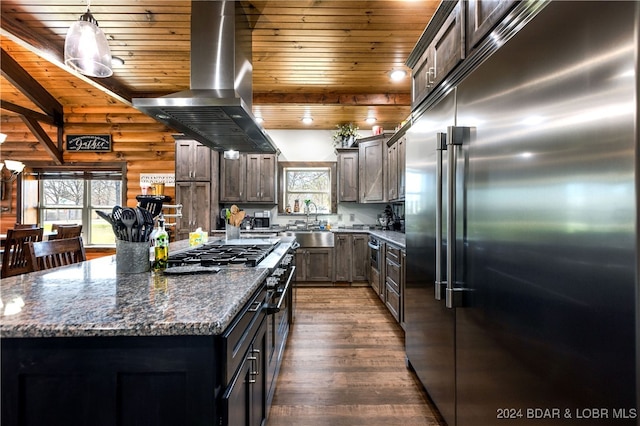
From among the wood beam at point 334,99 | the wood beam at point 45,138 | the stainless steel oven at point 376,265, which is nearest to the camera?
the stainless steel oven at point 376,265

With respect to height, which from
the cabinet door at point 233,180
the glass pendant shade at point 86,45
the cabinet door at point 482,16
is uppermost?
the glass pendant shade at point 86,45

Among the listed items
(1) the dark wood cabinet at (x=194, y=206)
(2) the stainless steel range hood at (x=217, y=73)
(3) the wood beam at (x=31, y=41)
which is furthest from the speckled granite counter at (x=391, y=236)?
(3) the wood beam at (x=31, y=41)

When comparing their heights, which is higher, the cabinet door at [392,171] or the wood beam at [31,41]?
the wood beam at [31,41]

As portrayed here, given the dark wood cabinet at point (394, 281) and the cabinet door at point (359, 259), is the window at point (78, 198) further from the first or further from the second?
the dark wood cabinet at point (394, 281)

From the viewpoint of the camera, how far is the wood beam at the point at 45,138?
207 inches

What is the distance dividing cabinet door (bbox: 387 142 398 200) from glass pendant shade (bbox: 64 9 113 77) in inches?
147

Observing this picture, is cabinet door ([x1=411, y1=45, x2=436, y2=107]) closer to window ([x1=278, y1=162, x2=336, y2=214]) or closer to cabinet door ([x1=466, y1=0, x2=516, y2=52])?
cabinet door ([x1=466, y1=0, x2=516, y2=52])

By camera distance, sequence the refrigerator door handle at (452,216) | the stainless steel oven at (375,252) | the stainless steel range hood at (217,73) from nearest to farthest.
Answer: the refrigerator door handle at (452,216) → the stainless steel range hood at (217,73) → the stainless steel oven at (375,252)

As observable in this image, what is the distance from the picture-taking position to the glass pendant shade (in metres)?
1.91

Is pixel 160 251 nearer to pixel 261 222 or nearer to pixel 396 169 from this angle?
pixel 396 169

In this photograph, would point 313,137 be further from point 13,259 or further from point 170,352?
point 170,352

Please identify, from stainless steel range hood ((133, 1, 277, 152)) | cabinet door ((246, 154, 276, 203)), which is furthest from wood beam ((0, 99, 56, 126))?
stainless steel range hood ((133, 1, 277, 152))

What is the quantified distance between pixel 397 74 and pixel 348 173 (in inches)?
81.0

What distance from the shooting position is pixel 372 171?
5.47 meters
